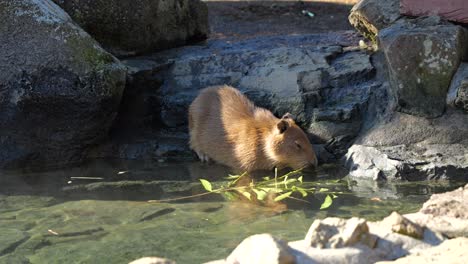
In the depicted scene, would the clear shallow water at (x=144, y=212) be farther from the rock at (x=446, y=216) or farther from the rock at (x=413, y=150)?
the rock at (x=446, y=216)

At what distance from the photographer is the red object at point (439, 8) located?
6879 millimetres

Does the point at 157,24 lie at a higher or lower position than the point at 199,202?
higher

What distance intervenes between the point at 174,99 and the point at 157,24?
1.04m

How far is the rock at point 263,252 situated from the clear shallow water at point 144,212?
2.25ft

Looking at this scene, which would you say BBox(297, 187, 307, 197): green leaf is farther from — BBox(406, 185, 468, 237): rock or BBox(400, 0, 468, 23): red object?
BBox(400, 0, 468, 23): red object

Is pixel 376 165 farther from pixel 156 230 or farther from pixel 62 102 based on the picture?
pixel 62 102

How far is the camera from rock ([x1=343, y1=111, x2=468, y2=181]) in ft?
20.5

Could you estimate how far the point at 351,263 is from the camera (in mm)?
3711

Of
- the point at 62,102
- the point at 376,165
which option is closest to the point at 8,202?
the point at 62,102

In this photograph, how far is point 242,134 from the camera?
726 centimetres

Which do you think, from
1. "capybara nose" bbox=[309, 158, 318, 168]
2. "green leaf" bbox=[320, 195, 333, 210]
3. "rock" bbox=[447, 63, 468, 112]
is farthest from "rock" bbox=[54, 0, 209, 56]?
"green leaf" bbox=[320, 195, 333, 210]

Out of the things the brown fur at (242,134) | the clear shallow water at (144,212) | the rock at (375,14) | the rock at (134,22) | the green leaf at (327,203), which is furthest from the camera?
the rock at (134,22)

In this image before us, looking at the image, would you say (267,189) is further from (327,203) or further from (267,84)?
(267,84)

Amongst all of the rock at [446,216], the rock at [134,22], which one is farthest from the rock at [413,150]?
the rock at [134,22]
